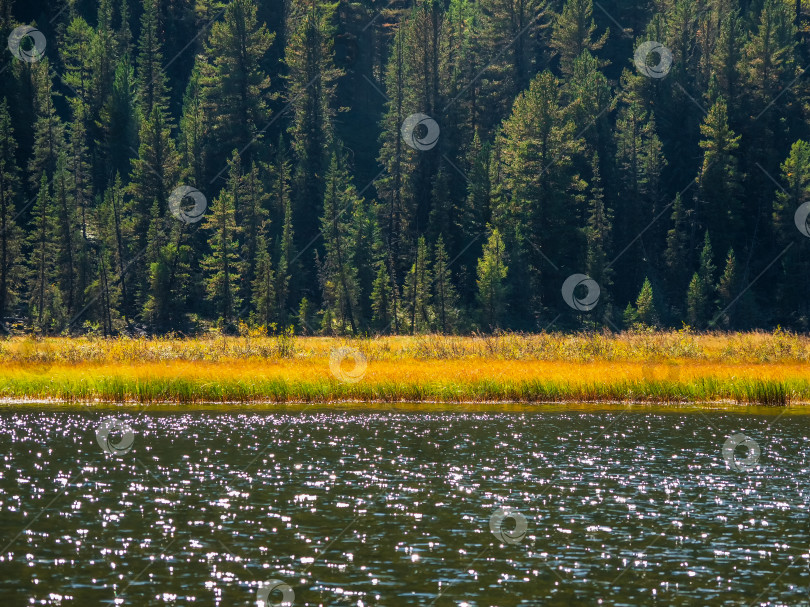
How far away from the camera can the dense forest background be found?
90.5 m

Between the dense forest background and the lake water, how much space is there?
57761 mm

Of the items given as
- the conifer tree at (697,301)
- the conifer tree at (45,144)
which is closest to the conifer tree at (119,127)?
the conifer tree at (45,144)

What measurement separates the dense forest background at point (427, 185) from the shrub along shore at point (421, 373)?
4018 cm

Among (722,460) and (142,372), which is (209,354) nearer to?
(142,372)

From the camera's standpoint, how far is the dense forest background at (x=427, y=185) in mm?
90500

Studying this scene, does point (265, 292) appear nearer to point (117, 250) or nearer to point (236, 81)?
point (117, 250)

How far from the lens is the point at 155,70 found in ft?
364

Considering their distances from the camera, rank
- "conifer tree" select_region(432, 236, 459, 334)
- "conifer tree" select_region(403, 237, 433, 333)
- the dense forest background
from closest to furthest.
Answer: "conifer tree" select_region(432, 236, 459, 334) < "conifer tree" select_region(403, 237, 433, 333) < the dense forest background

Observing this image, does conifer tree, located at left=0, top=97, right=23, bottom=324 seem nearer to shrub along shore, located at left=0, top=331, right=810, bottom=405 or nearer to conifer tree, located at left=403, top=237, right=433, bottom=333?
conifer tree, located at left=403, top=237, right=433, bottom=333

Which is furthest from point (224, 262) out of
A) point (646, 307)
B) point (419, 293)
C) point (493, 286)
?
point (646, 307)

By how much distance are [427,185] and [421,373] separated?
63772 mm

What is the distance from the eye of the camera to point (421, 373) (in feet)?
133

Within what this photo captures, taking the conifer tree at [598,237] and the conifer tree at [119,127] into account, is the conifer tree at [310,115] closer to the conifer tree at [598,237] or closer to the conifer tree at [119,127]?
the conifer tree at [119,127]

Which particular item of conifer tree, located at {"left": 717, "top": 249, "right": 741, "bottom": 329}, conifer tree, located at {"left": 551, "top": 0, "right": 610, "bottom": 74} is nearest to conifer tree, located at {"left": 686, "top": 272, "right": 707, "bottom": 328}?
conifer tree, located at {"left": 717, "top": 249, "right": 741, "bottom": 329}
